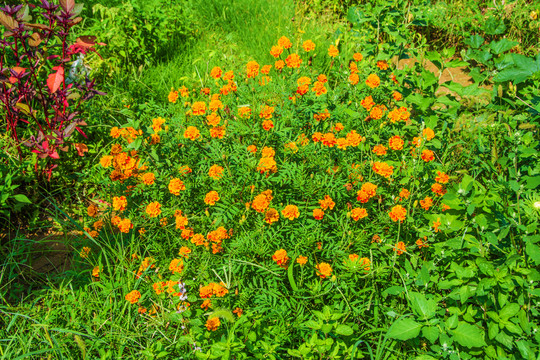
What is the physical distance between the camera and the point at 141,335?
2045mm

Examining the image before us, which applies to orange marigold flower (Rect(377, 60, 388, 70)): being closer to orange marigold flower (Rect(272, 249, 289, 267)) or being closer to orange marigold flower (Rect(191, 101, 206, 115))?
orange marigold flower (Rect(191, 101, 206, 115))

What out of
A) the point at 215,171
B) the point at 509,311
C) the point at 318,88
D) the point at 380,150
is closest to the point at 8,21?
the point at 215,171

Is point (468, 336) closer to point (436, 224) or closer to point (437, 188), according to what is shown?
point (436, 224)

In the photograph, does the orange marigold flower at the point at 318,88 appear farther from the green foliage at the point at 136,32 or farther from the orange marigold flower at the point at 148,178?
the green foliage at the point at 136,32

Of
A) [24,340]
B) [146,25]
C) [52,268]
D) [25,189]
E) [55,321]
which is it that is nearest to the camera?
[24,340]

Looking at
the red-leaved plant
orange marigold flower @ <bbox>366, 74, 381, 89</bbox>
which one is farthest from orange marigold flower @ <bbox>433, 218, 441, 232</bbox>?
the red-leaved plant

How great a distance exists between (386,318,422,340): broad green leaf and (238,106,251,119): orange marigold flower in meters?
1.41

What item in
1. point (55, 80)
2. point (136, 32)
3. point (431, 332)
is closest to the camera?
point (431, 332)

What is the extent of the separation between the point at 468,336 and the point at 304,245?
0.83 m

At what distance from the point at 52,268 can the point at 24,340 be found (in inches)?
27.1

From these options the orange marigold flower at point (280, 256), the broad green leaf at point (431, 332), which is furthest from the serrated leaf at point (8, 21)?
the broad green leaf at point (431, 332)

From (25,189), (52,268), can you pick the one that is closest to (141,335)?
(52,268)

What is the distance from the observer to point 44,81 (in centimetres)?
310

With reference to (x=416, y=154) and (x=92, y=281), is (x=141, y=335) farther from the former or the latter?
(x=416, y=154)
